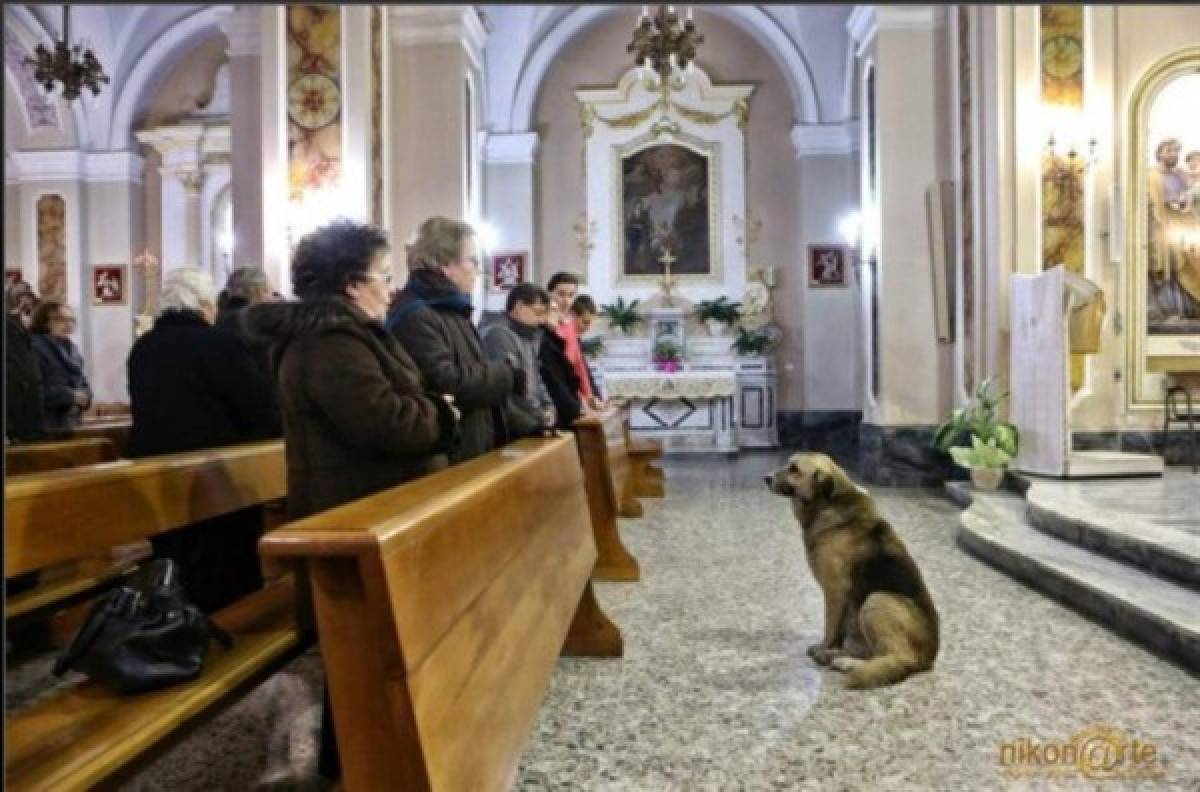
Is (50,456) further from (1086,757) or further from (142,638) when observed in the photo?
(1086,757)

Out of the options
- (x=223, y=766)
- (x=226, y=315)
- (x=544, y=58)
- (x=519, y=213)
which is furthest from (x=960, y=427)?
(x=544, y=58)

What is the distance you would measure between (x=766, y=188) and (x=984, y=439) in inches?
275

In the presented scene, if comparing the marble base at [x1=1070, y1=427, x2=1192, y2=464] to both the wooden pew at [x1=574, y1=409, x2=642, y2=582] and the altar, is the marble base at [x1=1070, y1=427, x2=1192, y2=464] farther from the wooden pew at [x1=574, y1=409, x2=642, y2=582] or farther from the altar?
the altar

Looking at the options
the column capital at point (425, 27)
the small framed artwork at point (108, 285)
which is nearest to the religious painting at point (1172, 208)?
the column capital at point (425, 27)

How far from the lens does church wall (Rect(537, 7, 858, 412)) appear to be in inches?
515

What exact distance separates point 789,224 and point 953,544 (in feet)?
27.3

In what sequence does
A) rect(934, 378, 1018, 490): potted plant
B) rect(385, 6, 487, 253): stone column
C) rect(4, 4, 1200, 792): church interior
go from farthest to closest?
rect(385, 6, 487, 253): stone column → rect(934, 378, 1018, 490): potted plant → rect(4, 4, 1200, 792): church interior

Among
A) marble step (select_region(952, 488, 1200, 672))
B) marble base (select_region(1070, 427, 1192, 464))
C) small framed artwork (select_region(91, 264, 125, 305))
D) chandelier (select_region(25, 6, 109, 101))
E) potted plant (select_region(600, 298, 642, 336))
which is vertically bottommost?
marble step (select_region(952, 488, 1200, 672))

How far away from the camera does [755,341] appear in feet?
42.0

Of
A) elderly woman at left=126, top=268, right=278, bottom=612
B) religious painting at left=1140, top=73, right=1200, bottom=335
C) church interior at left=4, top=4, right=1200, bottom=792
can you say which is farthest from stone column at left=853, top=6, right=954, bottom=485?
elderly woman at left=126, top=268, right=278, bottom=612

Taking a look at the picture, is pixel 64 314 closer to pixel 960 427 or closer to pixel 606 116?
pixel 960 427

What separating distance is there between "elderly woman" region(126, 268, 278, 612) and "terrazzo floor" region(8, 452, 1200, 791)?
1.49 feet

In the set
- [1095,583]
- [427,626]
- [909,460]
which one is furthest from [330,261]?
[909,460]

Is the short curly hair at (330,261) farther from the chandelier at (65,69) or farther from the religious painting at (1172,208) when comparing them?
the chandelier at (65,69)
